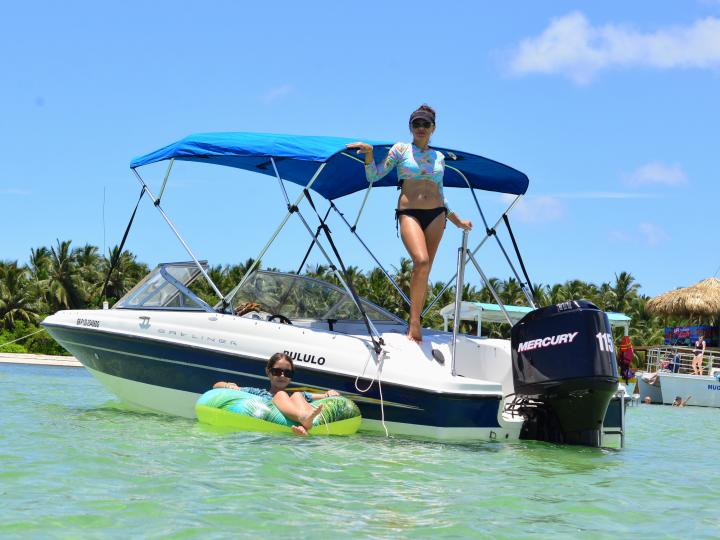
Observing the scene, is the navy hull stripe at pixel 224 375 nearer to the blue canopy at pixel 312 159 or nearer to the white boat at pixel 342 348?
the white boat at pixel 342 348

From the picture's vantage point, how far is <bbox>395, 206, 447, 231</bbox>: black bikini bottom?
23.2ft

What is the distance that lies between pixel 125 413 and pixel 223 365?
152 centimetres

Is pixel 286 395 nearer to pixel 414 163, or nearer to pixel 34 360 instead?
pixel 414 163

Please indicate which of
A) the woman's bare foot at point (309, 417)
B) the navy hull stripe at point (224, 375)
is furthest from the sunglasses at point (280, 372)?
the woman's bare foot at point (309, 417)

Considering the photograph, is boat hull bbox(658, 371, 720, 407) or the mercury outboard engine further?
boat hull bbox(658, 371, 720, 407)

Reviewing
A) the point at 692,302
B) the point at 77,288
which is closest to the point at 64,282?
the point at 77,288

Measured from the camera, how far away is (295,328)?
6977 mm

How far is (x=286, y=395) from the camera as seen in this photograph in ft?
21.4

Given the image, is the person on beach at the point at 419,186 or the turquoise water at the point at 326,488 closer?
the turquoise water at the point at 326,488

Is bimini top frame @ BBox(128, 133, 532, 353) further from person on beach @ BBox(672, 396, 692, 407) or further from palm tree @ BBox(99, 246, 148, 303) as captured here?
palm tree @ BBox(99, 246, 148, 303)

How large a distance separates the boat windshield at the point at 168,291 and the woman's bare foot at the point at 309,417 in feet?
5.15

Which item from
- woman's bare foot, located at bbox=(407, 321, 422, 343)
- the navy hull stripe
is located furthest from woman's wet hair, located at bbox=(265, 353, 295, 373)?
woman's bare foot, located at bbox=(407, 321, 422, 343)

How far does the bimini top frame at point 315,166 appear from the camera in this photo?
276 inches

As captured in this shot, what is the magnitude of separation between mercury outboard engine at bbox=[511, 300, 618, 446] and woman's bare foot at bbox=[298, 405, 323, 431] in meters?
1.48
